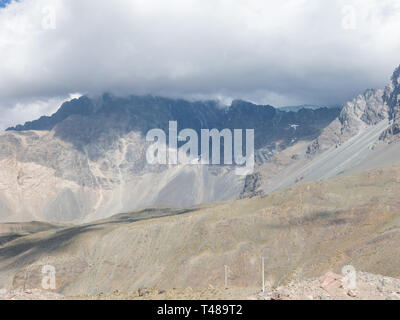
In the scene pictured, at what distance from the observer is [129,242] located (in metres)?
139

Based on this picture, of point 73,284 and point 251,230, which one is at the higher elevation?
point 251,230

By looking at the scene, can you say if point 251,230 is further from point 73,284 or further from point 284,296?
point 284,296

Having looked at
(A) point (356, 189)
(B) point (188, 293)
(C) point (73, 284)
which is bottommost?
→ (C) point (73, 284)

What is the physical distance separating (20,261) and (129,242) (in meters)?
41.4

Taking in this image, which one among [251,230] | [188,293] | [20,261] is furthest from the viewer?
[20,261]

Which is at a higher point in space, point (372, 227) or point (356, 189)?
point (356, 189)

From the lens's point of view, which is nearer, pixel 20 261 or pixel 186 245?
pixel 186 245

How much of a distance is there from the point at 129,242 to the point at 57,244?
33.2m

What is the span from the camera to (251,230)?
396ft

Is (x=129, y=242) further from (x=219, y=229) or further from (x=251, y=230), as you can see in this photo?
(x=251, y=230)
